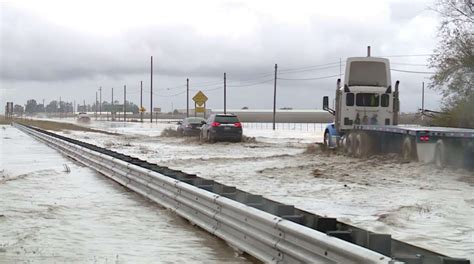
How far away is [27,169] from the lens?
18.4 meters

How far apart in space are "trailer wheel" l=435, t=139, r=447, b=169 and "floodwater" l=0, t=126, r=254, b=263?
8808 millimetres

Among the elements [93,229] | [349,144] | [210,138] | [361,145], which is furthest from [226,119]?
[93,229]

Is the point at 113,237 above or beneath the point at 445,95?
beneath

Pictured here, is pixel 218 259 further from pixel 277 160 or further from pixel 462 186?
pixel 277 160

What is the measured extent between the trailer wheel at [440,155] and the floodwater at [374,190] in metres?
0.24

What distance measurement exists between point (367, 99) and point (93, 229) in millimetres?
17882

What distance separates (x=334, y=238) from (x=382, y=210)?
18.0 feet

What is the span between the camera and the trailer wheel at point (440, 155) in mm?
16823

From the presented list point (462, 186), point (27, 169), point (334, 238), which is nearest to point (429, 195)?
point (462, 186)

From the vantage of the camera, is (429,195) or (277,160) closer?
(429,195)

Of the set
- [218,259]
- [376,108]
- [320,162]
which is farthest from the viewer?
[376,108]

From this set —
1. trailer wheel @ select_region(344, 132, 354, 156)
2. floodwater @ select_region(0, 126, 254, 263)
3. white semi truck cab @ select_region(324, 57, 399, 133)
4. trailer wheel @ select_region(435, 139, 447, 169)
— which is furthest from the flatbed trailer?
floodwater @ select_region(0, 126, 254, 263)

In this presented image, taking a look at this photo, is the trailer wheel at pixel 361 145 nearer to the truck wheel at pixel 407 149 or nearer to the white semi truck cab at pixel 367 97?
the white semi truck cab at pixel 367 97

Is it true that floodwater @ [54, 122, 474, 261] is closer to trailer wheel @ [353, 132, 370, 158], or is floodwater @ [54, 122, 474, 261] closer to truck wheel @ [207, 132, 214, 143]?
trailer wheel @ [353, 132, 370, 158]
